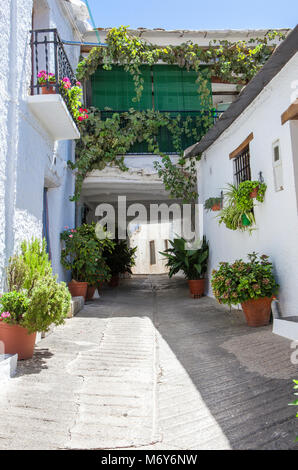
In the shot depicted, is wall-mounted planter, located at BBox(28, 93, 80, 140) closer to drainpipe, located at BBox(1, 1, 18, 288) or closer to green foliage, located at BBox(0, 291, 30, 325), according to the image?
drainpipe, located at BBox(1, 1, 18, 288)

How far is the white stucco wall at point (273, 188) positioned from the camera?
Result: 434 cm

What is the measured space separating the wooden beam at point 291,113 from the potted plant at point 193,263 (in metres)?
4.14

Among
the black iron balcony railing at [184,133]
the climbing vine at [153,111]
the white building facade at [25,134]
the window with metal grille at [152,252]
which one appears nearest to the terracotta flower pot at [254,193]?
the white building facade at [25,134]

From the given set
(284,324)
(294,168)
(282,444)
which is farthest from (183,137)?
(282,444)

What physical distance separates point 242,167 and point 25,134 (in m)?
3.52

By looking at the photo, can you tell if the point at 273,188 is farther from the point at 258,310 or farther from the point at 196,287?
the point at 196,287

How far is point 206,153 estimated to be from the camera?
27.5ft

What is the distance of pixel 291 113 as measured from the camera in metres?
4.17

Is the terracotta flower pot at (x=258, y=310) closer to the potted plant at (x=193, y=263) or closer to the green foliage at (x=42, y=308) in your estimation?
the green foliage at (x=42, y=308)

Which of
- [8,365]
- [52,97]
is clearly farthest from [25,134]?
[8,365]

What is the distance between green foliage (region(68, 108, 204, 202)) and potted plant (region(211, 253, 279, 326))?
13.9 ft

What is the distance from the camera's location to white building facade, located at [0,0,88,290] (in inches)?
176

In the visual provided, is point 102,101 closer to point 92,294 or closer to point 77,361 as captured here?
point 92,294

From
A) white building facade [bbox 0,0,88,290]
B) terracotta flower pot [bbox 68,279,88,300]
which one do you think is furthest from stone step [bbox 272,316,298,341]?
terracotta flower pot [bbox 68,279,88,300]
